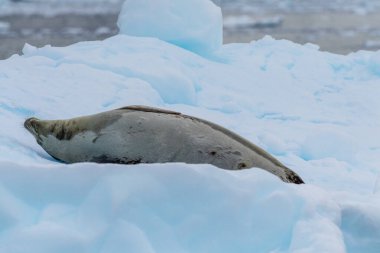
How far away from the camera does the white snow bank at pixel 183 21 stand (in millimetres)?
8297

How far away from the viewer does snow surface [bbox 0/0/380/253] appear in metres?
2.66

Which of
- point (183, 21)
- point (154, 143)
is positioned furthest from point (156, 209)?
point (183, 21)

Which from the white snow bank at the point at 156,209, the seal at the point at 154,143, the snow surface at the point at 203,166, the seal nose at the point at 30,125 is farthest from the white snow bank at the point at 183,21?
the white snow bank at the point at 156,209

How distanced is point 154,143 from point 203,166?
0.77m

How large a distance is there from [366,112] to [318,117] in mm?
845

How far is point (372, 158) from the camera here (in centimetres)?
559

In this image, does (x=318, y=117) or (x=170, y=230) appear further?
(x=318, y=117)

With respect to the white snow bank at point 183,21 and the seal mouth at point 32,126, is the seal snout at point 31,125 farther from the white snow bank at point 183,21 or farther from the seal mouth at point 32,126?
the white snow bank at point 183,21

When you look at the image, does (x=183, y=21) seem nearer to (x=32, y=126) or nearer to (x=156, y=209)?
(x=32, y=126)

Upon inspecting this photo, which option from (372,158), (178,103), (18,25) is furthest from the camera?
(18,25)

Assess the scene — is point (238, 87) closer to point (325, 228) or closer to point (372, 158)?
point (372, 158)

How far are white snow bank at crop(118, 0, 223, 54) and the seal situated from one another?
465cm

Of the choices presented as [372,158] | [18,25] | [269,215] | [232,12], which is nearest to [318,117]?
[372,158]

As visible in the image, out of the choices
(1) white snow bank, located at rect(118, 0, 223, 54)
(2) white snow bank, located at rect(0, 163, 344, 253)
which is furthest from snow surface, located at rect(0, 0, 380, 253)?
(1) white snow bank, located at rect(118, 0, 223, 54)
